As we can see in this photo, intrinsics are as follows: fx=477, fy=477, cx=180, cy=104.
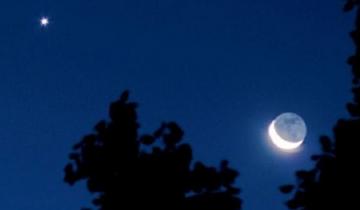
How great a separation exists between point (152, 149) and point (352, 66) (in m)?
5.44

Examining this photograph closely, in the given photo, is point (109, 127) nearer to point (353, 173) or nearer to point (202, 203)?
point (202, 203)

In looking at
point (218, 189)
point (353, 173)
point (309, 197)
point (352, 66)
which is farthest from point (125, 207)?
point (352, 66)

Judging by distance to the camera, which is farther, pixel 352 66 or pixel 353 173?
pixel 352 66

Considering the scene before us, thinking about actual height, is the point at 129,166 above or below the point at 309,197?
above

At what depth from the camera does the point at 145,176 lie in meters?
10.8

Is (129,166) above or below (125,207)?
above

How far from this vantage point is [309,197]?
434 inches

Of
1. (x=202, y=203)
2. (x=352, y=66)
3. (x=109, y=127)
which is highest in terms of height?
(x=352, y=66)

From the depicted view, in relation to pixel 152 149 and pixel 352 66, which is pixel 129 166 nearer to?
pixel 152 149

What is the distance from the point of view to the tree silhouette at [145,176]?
10720 millimetres

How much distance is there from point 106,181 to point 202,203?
2226 millimetres

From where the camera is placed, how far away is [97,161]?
10766 millimetres

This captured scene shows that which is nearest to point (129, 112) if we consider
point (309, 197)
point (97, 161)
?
point (97, 161)

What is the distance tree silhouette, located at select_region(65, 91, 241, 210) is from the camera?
35.2 feet
